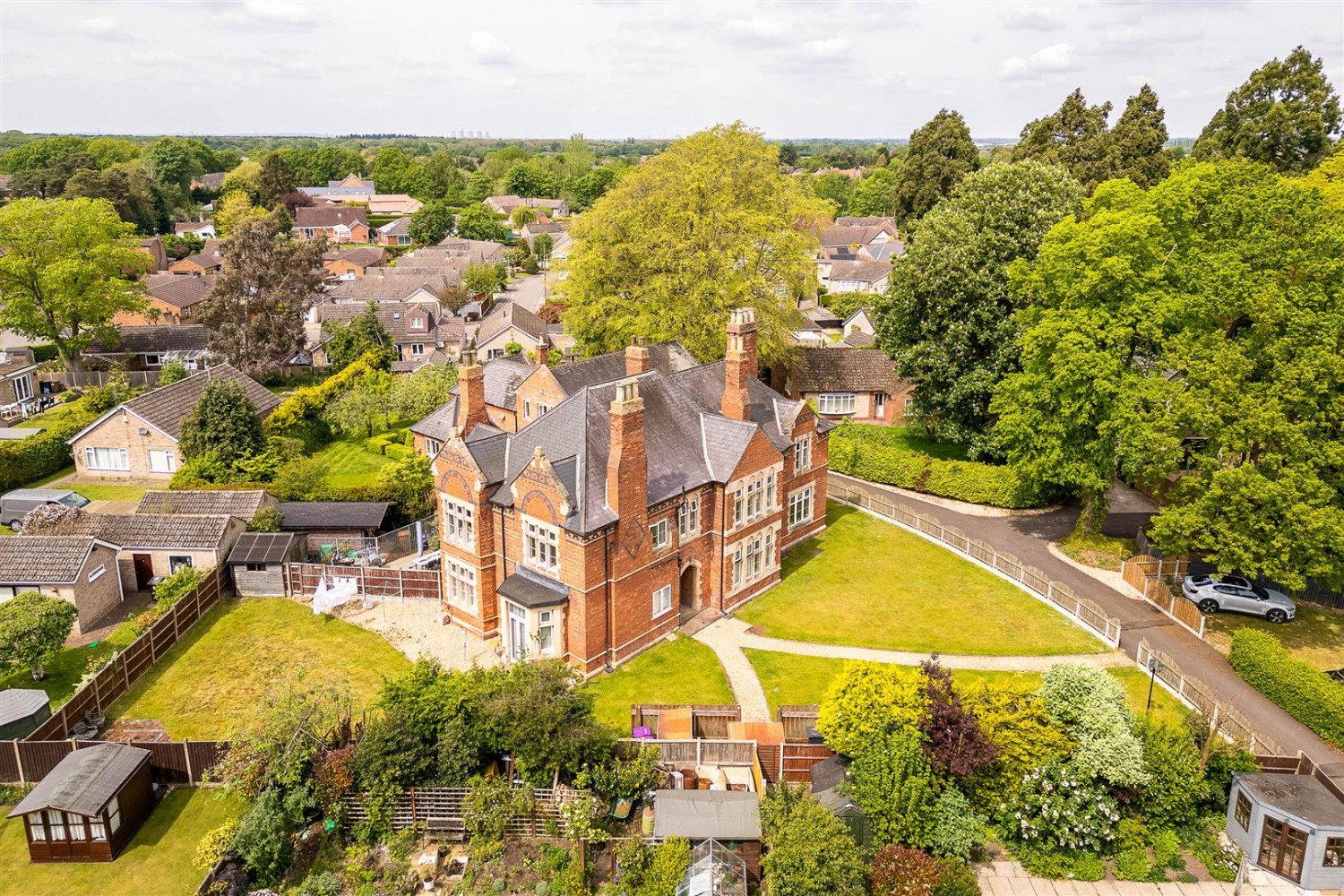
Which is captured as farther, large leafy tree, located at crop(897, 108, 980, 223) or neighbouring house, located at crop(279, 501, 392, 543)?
large leafy tree, located at crop(897, 108, 980, 223)

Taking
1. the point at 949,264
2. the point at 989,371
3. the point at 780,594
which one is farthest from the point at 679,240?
the point at 780,594

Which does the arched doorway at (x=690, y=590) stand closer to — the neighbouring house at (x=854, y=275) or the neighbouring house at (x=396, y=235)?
the neighbouring house at (x=854, y=275)

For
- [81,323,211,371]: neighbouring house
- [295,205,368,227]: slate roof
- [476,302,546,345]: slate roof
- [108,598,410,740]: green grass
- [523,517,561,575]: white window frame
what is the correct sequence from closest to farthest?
[108,598,410,740]: green grass → [523,517,561,575]: white window frame → [81,323,211,371]: neighbouring house → [476,302,546,345]: slate roof → [295,205,368,227]: slate roof

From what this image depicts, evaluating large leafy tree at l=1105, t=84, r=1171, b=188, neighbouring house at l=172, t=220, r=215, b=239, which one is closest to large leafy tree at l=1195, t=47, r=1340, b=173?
large leafy tree at l=1105, t=84, r=1171, b=188

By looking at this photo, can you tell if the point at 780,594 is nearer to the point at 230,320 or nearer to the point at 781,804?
the point at 781,804

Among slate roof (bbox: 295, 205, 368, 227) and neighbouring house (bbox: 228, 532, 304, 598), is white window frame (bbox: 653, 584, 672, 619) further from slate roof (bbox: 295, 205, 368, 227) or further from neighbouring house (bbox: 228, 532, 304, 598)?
slate roof (bbox: 295, 205, 368, 227)
